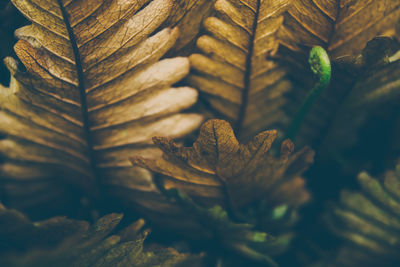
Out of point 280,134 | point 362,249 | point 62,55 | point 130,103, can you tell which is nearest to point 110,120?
point 130,103

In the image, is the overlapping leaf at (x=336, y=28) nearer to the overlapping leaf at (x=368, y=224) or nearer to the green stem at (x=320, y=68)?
the green stem at (x=320, y=68)

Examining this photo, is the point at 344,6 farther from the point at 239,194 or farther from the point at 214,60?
the point at 239,194

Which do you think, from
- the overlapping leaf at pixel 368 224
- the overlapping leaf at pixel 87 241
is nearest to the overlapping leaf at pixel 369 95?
Result: the overlapping leaf at pixel 368 224

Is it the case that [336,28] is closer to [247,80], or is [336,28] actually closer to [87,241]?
[247,80]

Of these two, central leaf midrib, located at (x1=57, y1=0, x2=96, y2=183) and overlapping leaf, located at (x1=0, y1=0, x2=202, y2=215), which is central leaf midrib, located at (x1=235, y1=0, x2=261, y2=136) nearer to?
overlapping leaf, located at (x1=0, y1=0, x2=202, y2=215)

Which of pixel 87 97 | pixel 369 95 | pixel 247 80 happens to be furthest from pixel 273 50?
pixel 87 97

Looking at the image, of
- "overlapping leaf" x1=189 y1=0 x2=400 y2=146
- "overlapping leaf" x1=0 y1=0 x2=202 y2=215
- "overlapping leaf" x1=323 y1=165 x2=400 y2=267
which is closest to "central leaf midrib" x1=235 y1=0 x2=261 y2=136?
"overlapping leaf" x1=189 y1=0 x2=400 y2=146
